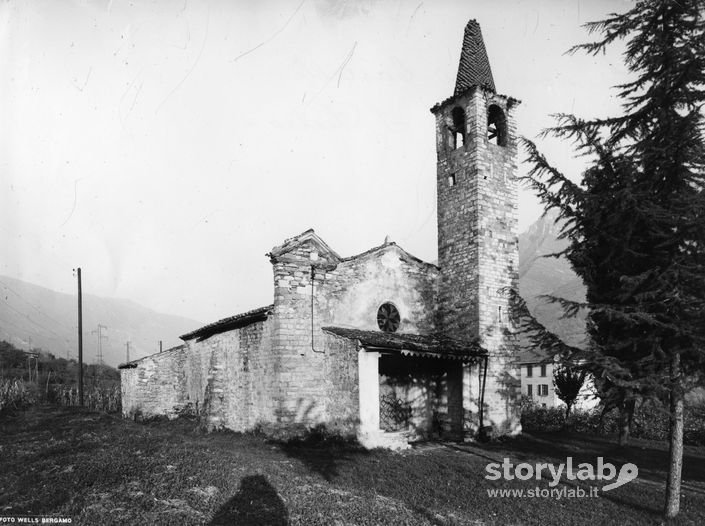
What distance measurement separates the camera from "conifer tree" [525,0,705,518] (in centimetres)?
755

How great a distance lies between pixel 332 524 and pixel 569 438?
40.9 feet

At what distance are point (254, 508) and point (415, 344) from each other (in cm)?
722

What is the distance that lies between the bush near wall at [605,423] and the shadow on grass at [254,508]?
12749mm

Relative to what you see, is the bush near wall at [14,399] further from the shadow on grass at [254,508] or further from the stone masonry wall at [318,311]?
the shadow on grass at [254,508]

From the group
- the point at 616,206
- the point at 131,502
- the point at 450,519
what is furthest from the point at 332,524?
the point at 616,206

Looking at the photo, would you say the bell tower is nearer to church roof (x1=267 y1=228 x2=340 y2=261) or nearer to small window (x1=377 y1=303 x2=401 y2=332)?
small window (x1=377 y1=303 x2=401 y2=332)

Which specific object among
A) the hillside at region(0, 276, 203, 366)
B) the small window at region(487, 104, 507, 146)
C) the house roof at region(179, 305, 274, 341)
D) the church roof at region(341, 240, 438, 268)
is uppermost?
the small window at region(487, 104, 507, 146)

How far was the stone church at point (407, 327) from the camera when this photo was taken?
42.2ft

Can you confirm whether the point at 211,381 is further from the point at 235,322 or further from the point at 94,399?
the point at 94,399

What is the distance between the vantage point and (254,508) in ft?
22.4

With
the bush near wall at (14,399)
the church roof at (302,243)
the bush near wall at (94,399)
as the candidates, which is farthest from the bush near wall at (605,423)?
the bush near wall at (14,399)

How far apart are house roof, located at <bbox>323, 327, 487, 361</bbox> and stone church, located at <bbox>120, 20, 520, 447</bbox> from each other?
5cm

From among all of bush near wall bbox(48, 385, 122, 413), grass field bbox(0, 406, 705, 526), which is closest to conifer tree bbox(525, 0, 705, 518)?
grass field bbox(0, 406, 705, 526)

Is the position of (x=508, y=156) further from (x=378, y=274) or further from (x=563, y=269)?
(x=563, y=269)
